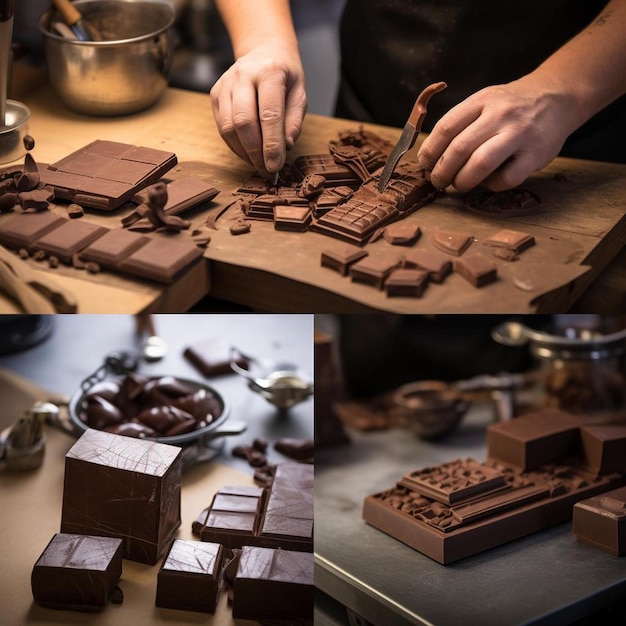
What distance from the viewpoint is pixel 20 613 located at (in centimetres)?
176

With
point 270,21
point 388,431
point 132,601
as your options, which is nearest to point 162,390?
point 132,601

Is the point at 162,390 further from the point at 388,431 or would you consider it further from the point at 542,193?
the point at 542,193

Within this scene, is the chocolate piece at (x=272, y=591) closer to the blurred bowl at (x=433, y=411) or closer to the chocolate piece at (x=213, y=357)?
the chocolate piece at (x=213, y=357)

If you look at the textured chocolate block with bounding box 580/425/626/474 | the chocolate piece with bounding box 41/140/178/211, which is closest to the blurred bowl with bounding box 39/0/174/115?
the chocolate piece with bounding box 41/140/178/211

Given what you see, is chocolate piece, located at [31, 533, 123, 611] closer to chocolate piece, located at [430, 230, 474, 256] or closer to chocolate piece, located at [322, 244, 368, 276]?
chocolate piece, located at [322, 244, 368, 276]

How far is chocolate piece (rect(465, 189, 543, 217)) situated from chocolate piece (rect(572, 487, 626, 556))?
70cm

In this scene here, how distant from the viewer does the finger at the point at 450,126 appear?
213 cm

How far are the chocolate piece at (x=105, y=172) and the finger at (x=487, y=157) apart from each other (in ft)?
2.52

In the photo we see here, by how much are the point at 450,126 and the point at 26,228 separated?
39.6 inches

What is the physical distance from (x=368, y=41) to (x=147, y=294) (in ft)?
4.75

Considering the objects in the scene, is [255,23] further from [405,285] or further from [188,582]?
[188,582]

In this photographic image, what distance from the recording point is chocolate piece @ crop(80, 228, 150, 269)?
6.29ft

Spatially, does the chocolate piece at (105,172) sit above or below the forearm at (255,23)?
below

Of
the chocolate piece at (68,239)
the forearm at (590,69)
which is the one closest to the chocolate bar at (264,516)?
the chocolate piece at (68,239)
